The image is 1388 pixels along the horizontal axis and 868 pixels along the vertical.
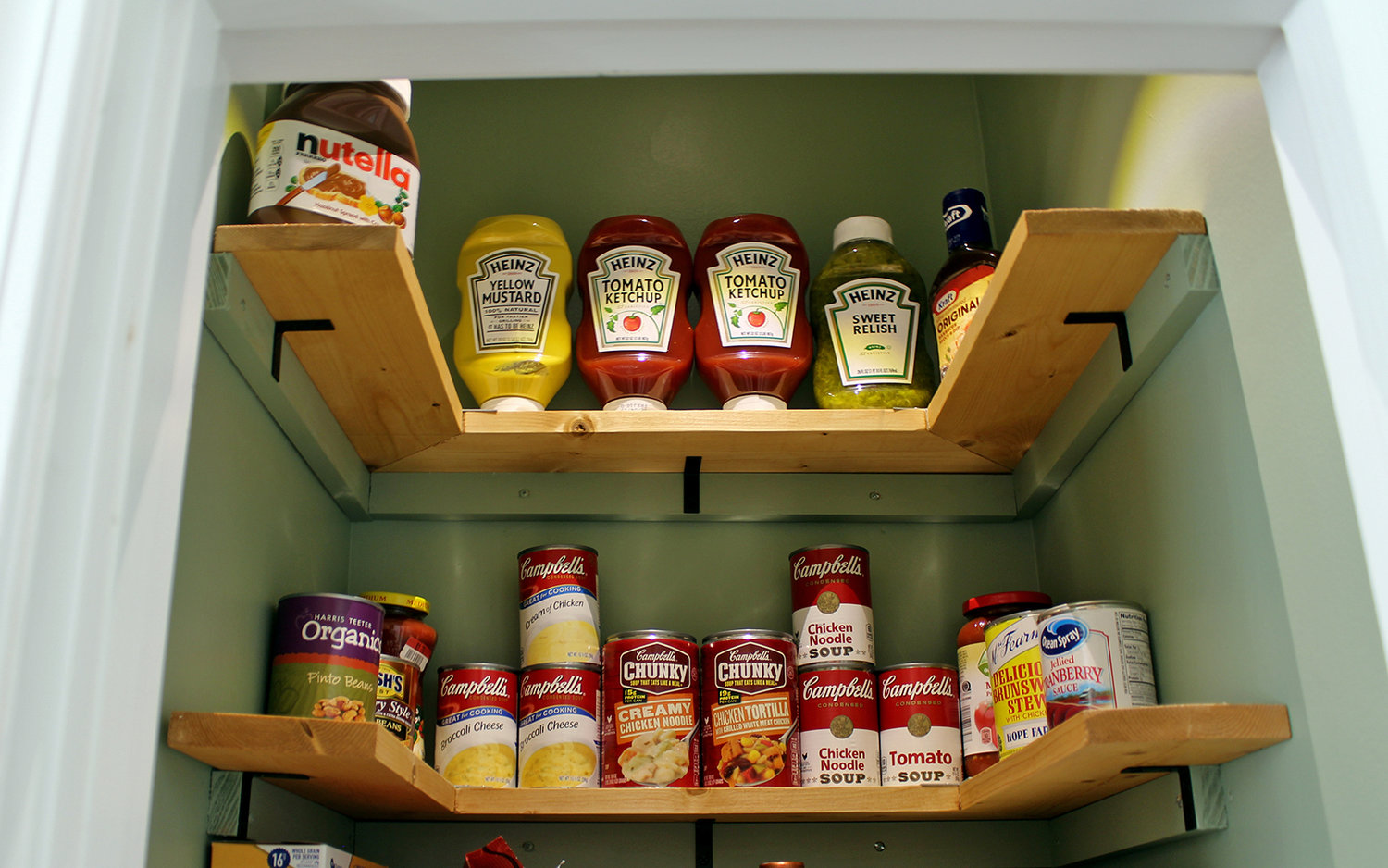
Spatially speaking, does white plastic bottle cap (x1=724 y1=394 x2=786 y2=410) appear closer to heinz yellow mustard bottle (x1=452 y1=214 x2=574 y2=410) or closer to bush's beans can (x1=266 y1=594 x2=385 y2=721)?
heinz yellow mustard bottle (x1=452 y1=214 x2=574 y2=410)

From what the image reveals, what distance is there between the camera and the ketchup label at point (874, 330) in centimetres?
154

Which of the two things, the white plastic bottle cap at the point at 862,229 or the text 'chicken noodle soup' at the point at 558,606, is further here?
the white plastic bottle cap at the point at 862,229

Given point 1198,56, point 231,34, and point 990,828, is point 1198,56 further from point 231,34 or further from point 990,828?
point 990,828

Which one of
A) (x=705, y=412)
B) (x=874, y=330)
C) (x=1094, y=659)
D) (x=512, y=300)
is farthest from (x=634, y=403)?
(x=1094, y=659)

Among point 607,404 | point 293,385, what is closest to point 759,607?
point 607,404

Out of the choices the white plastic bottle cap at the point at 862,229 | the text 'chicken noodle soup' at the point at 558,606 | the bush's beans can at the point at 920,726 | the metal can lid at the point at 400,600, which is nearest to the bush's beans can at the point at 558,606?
the text 'chicken noodle soup' at the point at 558,606

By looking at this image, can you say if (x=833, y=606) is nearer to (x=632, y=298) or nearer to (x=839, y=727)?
(x=839, y=727)

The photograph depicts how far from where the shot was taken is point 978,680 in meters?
1.35

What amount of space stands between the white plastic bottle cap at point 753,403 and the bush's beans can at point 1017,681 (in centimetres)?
43

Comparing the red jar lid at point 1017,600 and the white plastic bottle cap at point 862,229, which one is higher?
the white plastic bottle cap at point 862,229

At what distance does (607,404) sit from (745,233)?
1.07 feet

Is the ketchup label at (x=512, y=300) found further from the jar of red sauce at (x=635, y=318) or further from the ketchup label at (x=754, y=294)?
the ketchup label at (x=754, y=294)

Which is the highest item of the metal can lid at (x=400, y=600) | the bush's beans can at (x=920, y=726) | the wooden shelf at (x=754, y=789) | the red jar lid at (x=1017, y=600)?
the metal can lid at (x=400, y=600)

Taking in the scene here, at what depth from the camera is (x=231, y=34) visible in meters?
0.77
